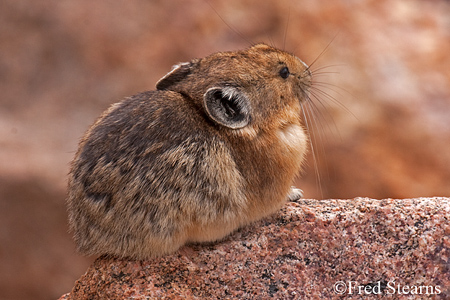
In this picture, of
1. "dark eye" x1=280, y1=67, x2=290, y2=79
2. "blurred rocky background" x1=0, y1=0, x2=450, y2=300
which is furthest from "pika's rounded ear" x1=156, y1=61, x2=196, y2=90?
"blurred rocky background" x1=0, y1=0, x2=450, y2=300

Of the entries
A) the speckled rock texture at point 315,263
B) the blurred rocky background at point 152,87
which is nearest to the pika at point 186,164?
the speckled rock texture at point 315,263

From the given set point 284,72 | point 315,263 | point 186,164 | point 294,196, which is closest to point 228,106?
point 186,164

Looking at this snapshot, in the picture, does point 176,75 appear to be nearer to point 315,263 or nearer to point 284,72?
point 284,72

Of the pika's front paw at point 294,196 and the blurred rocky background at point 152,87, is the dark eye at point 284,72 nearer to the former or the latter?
the pika's front paw at point 294,196

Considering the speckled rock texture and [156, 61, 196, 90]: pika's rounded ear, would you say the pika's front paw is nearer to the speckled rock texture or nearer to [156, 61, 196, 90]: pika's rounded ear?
the speckled rock texture

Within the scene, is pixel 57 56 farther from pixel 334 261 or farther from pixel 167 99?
pixel 334 261

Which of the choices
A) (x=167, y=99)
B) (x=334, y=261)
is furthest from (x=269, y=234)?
(x=167, y=99)
